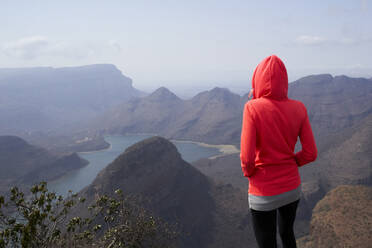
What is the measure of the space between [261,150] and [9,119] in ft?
518

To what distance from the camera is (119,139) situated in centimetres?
10775

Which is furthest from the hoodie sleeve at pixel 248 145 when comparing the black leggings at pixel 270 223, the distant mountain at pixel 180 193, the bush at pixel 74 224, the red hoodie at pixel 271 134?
the distant mountain at pixel 180 193

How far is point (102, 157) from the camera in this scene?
82.2 m

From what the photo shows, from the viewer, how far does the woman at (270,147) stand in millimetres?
2422

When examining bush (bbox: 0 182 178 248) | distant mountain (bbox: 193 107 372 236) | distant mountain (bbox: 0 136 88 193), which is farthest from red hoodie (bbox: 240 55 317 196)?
distant mountain (bbox: 0 136 88 193)

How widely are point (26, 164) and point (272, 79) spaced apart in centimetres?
6582

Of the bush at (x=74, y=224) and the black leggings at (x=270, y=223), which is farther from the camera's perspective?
the bush at (x=74, y=224)

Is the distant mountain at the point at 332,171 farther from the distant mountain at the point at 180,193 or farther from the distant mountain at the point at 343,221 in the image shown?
the distant mountain at the point at 343,221

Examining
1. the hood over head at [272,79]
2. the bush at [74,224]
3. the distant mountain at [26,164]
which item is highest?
the hood over head at [272,79]

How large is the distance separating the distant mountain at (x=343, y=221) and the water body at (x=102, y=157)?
41.0 meters

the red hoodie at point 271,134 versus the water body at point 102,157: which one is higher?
the red hoodie at point 271,134

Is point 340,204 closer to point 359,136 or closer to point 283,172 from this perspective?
point 283,172

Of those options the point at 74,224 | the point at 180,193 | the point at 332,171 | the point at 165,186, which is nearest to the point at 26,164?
the point at 165,186

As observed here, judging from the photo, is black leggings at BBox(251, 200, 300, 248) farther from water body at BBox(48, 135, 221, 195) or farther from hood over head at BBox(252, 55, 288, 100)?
water body at BBox(48, 135, 221, 195)
